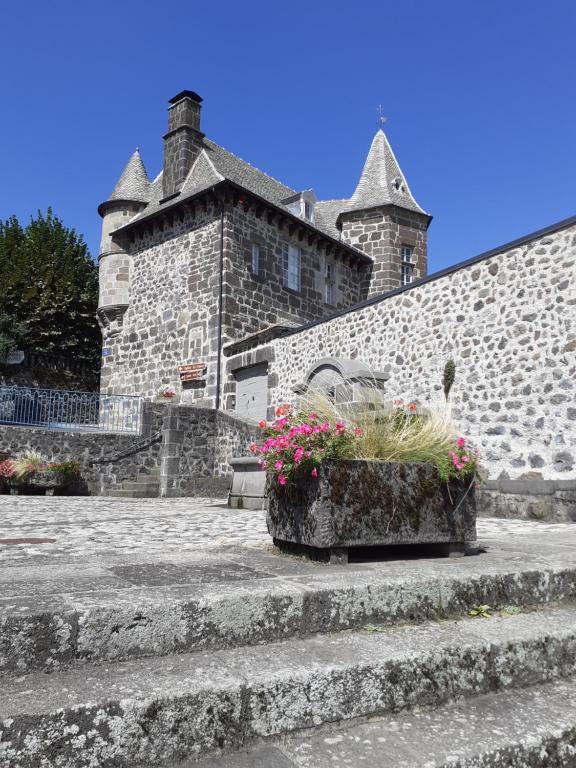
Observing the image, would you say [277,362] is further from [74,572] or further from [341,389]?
[74,572]

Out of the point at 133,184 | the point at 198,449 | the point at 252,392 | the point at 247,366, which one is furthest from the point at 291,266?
the point at 198,449

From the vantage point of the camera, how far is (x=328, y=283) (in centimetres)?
1973

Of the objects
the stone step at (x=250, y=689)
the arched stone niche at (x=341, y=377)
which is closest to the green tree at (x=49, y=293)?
the arched stone niche at (x=341, y=377)

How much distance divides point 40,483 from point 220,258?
7.63 m

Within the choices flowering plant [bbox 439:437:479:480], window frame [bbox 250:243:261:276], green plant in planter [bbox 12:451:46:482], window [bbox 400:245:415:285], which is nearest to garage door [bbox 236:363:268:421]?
window frame [bbox 250:243:261:276]

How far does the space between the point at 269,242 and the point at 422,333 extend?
912cm

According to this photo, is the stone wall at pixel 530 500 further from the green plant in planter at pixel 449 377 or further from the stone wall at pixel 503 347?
the green plant in planter at pixel 449 377

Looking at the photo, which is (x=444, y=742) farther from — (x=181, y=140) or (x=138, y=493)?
(x=181, y=140)

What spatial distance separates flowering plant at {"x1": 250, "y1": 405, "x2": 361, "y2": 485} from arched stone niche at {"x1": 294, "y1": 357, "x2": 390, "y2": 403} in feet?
18.1

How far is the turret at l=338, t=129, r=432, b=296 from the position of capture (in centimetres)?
2011

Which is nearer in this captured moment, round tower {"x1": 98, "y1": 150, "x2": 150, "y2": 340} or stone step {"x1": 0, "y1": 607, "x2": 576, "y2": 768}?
stone step {"x1": 0, "y1": 607, "x2": 576, "y2": 768}

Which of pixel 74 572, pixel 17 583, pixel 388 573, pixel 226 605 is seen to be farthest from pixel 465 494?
pixel 17 583

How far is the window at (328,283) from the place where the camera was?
773 inches

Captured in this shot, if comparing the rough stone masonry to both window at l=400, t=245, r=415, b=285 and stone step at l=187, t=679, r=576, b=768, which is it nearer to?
window at l=400, t=245, r=415, b=285
